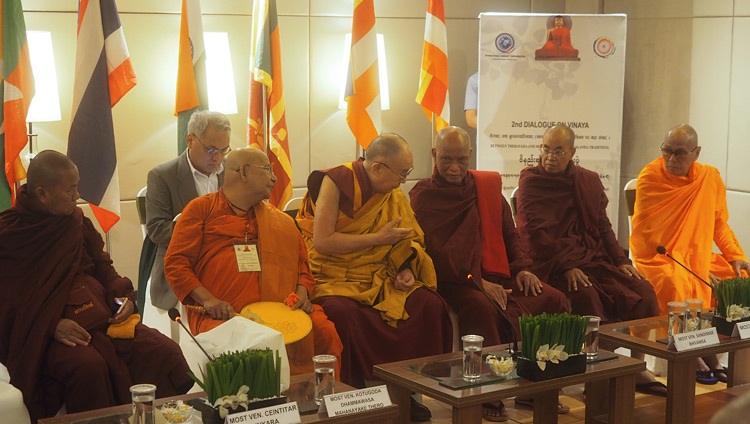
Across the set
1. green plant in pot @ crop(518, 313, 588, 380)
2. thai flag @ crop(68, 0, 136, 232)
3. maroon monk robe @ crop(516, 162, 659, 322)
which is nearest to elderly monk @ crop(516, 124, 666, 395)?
maroon monk robe @ crop(516, 162, 659, 322)

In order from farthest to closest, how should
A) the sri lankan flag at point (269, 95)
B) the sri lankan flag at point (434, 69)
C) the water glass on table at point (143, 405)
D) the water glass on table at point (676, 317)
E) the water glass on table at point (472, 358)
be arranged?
→ the sri lankan flag at point (434, 69)
the sri lankan flag at point (269, 95)
the water glass on table at point (676, 317)
the water glass on table at point (472, 358)
the water glass on table at point (143, 405)

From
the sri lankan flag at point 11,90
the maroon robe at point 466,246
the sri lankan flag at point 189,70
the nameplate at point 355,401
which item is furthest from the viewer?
the sri lankan flag at point 189,70

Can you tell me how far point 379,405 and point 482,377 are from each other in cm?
50

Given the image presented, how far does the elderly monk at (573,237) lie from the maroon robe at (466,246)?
0.57ft

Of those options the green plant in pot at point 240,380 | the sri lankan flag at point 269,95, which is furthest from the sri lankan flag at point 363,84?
the green plant in pot at point 240,380

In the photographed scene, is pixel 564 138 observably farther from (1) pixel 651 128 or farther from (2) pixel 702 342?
(1) pixel 651 128

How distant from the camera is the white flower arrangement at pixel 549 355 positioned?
319cm

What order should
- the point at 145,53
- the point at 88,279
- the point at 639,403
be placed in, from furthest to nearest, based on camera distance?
1. the point at 145,53
2. the point at 639,403
3. the point at 88,279

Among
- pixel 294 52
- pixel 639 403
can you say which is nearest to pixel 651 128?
pixel 294 52

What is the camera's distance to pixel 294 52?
21.4 ft

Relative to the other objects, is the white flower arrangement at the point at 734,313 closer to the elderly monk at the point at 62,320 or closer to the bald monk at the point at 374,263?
the bald monk at the point at 374,263

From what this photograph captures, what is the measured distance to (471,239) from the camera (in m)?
4.60

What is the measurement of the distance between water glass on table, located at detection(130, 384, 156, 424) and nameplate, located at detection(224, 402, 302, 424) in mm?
201

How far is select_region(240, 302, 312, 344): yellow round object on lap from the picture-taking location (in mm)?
3658
